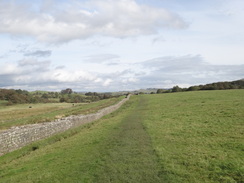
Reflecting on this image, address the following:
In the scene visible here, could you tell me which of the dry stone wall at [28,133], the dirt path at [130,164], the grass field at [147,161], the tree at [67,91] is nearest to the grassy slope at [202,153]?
the grass field at [147,161]

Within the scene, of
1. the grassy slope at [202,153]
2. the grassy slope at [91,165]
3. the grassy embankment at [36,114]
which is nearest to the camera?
the grassy slope at [202,153]

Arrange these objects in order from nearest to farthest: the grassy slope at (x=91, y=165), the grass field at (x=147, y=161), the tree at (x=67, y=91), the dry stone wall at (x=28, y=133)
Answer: the grass field at (x=147, y=161), the grassy slope at (x=91, y=165), the dry stone wall at (x=28, y=133), the tree at (x=67, y=91)

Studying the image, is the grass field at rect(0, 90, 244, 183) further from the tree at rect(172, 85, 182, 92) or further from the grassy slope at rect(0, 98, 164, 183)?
the tree at rect(172, 85, 182, 92)

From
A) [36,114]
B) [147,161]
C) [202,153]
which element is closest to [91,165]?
[147,161]

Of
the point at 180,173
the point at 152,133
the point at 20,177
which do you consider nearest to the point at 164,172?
the point at 180,173

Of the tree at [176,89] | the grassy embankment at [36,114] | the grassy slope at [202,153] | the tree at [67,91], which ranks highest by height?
the tree at [67,91]

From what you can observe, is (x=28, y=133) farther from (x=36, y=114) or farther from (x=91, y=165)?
(x=36, y=114)

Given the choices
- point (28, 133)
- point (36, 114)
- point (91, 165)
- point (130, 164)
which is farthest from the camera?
point (36, 114)

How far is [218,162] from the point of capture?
809 cm

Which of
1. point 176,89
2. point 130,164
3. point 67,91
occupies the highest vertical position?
point 67,91

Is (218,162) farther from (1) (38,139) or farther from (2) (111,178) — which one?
(1) (38,139)

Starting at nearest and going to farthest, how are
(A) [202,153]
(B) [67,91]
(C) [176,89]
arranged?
(A) [202,153], (C) [176,89], (B) [67,91]

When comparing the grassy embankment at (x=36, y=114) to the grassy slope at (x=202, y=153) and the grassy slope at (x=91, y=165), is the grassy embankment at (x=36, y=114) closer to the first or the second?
the grassy slope at (x=91, y=165)

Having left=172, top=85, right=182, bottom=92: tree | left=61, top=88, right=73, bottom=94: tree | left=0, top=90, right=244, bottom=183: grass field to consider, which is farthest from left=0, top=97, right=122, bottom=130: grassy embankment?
left=61, top=88, right=73, bottom=94: tree
